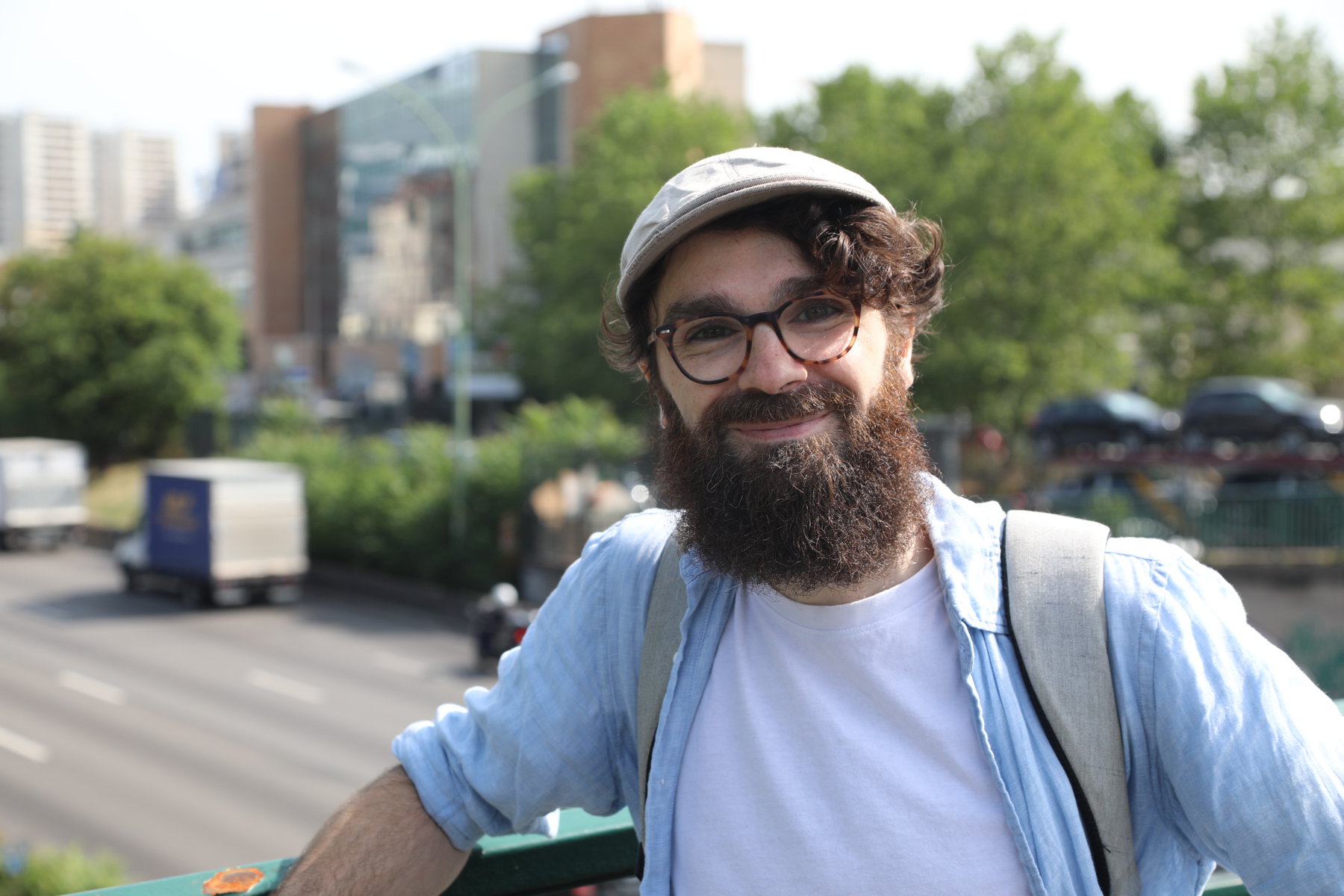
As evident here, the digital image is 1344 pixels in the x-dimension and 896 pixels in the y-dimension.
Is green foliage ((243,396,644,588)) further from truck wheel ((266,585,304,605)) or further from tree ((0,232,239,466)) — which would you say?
tree ((0,232,239,466))

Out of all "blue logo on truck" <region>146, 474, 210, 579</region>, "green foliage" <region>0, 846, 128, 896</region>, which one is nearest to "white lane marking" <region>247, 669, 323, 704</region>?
"blue logo on truck" <region>146, 474, 210, 579</region>

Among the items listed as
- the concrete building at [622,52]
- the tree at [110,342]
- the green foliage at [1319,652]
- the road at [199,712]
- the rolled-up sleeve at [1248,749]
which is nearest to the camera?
the rolled-up sleeve at [1248,749]

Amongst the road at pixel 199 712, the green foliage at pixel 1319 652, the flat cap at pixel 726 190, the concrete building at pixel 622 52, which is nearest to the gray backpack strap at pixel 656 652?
the flat cap at pixel 726 190

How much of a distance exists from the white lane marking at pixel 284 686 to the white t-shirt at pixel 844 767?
45.2 ft

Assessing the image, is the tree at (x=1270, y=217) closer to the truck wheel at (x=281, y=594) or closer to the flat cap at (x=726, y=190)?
the truck wheel at (x=281, y=594)

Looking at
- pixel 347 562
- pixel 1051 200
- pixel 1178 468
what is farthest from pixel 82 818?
pixel 1051 200

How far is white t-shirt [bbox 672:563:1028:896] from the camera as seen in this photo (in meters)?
1.52

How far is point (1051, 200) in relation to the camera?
82.5 ft

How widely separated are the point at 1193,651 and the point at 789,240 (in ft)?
2.45

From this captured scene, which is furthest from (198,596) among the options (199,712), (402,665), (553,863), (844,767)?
(844,767)

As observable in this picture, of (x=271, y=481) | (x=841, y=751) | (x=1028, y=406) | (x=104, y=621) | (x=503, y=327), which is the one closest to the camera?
(x=841, y=751)

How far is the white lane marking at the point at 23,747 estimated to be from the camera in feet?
39.7

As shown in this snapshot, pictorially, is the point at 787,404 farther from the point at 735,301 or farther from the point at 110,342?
the point at 110,342

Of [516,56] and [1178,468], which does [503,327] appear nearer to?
[1178,468]
